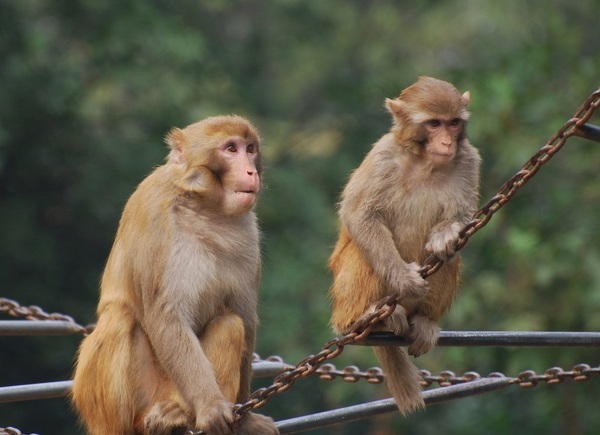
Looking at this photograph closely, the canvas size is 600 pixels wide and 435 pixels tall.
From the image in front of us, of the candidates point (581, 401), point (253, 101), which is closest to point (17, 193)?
point (253, 101)

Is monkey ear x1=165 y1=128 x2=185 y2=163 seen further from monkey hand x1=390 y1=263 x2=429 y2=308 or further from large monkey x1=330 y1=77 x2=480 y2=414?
monkey hand x1=390 y1=263 x2=429 y2=308

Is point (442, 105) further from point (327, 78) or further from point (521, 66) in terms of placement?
point (327, 78)

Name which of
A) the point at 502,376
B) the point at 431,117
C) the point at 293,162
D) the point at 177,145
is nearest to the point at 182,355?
the point at 177,145

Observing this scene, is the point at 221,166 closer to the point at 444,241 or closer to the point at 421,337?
the point at 444,241

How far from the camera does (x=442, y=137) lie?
6438 millimetres

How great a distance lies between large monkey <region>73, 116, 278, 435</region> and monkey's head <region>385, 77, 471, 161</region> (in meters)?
0.88

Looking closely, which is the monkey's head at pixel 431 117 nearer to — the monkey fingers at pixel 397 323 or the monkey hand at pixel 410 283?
the monkey hand at pixel 410 283


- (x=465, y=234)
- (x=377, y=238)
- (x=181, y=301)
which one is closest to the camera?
(x=465, y=234)

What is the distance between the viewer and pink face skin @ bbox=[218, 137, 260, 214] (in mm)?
6039

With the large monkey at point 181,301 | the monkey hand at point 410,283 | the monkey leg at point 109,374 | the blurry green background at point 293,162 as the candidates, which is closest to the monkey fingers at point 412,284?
the monkey hand at point 410,283

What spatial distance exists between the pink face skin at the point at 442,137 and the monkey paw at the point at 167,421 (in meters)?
1.95

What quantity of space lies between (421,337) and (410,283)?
0.38 metres

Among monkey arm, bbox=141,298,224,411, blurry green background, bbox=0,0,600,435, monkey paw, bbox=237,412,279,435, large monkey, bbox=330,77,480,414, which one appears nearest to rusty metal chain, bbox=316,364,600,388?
large monkey, bbox=330,77,480,414

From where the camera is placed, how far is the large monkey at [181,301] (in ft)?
19.2
